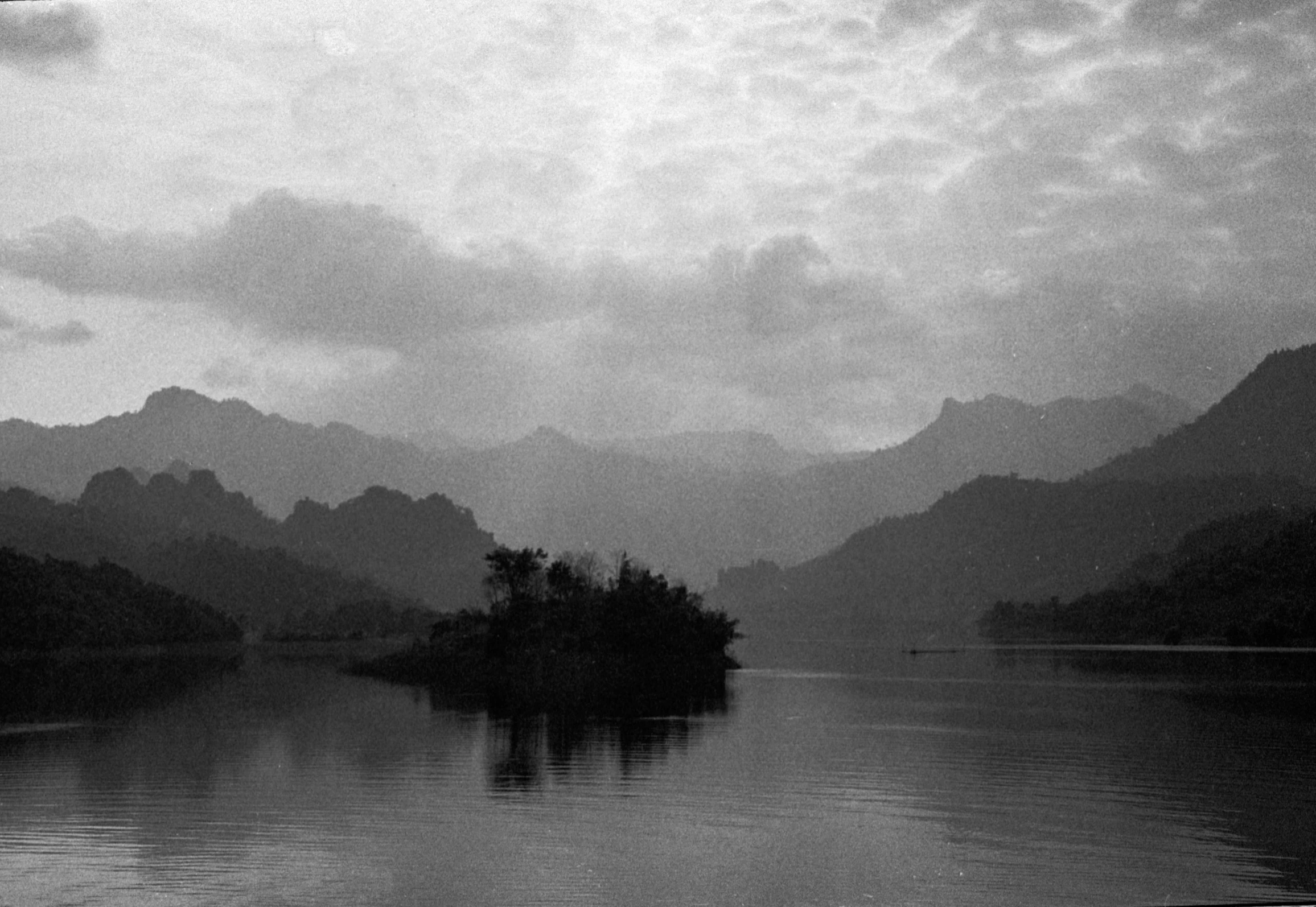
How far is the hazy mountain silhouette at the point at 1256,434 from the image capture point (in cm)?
12581

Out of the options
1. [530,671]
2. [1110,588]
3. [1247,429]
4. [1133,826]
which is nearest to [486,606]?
[1110,588]

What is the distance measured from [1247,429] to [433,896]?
478ft

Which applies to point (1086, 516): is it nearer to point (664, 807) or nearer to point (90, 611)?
point (90, 611)

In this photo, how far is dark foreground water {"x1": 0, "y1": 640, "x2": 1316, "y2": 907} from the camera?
1864cm

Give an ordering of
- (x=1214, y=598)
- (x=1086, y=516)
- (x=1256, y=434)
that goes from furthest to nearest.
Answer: (x=1086, y=516) < (x=1256, y=434) < (x=1214, y=598)

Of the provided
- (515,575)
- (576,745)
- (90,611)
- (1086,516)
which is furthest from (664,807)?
(1086,516)

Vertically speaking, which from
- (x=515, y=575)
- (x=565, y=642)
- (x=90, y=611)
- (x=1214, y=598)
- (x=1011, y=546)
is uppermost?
(x=1011, y=546)

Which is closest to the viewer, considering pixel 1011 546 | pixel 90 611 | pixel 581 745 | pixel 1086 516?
pixel 581 745

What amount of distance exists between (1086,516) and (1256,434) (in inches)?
1208

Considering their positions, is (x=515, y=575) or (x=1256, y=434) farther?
(x=1256, y=434)

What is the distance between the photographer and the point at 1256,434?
472 ft

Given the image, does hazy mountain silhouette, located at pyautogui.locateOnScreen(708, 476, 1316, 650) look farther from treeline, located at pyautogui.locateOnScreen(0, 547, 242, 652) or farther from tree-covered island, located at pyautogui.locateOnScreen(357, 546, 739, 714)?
tree-covered island, located at pyautogui.locateOnScreen(357, 546, 739, 714)

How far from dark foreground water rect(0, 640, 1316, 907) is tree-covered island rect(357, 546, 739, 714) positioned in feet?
62.1

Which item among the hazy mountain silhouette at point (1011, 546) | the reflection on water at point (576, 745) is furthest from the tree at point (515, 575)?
the hazy mountain silhouette at point (1011, 546)
